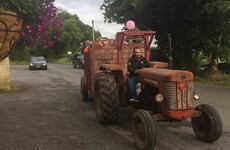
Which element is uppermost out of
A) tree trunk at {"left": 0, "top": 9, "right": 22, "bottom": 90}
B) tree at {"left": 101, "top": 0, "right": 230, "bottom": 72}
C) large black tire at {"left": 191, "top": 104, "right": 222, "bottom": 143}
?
tree at {"left": 101, "top": 0, "right": 230, "bottom": 72}

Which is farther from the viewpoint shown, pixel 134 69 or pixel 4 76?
pixel 4 76

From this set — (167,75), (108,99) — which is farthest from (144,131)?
(108,99)

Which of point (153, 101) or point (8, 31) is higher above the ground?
point (8, 31)

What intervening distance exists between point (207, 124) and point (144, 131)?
1473mm

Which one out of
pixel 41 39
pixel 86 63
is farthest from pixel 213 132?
pixel 86 63

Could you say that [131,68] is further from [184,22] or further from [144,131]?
[184,22]

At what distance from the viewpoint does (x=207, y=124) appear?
23.0ft

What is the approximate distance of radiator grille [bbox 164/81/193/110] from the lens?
648cm

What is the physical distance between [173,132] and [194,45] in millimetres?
13466

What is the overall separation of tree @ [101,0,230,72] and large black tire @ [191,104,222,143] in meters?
11.8

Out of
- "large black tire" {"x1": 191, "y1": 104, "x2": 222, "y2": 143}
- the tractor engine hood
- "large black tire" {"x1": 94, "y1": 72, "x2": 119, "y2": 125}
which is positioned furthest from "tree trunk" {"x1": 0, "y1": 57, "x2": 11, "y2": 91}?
"large black tire" {"x1": 191, "y1": 104, "x2": 222, "y2": 143}

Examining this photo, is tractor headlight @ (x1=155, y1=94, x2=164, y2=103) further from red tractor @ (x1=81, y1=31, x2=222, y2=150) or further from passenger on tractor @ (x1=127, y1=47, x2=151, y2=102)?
passenger on tractor @ (x1=127, y1=47, x2=151, y2=102)

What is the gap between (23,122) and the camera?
899cm

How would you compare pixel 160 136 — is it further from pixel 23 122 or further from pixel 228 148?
pixel 23 122
